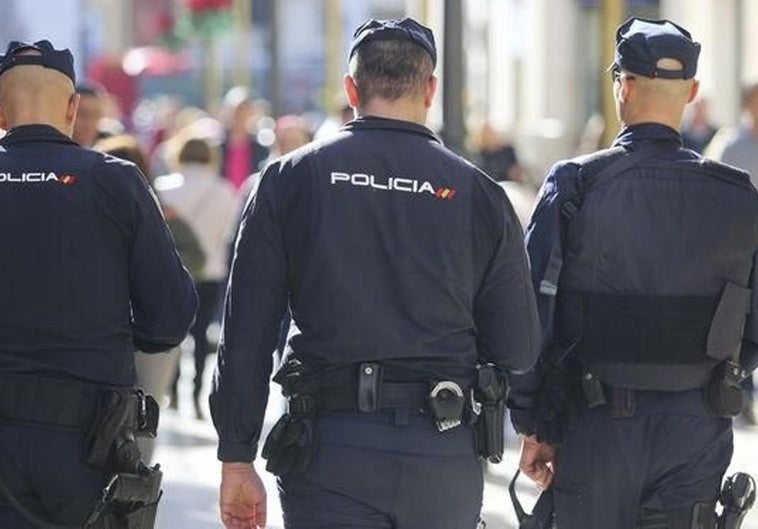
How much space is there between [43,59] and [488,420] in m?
1.65

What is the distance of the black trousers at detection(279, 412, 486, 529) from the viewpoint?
19.5ft

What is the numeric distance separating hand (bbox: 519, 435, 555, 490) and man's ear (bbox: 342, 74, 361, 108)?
1.24m

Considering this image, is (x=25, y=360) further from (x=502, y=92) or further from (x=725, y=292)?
(x=502, y=92)

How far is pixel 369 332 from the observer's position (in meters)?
6.03

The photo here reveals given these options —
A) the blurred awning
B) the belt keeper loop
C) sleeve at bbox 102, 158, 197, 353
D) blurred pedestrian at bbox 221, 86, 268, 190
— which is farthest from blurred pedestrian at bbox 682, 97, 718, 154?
the blurred awning

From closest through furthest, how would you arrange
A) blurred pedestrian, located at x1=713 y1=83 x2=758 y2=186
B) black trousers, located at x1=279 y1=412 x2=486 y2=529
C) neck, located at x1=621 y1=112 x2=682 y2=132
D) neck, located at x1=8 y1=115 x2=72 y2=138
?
black trousers, located at x1=279 y1=412 x2=486 y2=529, neck, located at x1=8 y1=115 x2=72 y2=138, neck, located at x1=621 y1=112 x2=682 y2=132, blurred pedestrian, located at x1=713 y1=83 x2=758 y2=186

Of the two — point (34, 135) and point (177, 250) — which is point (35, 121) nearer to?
point (34, 135)

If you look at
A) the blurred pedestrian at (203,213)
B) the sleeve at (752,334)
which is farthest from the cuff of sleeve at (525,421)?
the blurred pedestrian at (203,213)

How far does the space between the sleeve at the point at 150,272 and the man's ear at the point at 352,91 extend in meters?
Result: 0.69

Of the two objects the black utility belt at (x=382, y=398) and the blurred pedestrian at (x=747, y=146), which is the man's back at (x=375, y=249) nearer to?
the black utility belt at (x=382, y=398)

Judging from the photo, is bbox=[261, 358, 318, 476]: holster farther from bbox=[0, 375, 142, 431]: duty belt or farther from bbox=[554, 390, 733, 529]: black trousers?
bbox=[554, 390, 733, 529]: black trousers

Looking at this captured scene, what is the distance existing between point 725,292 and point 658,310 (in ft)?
0.66

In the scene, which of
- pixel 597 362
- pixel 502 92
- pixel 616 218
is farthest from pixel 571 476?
pixel 502 92

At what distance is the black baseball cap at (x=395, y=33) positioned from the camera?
620 centimetres
